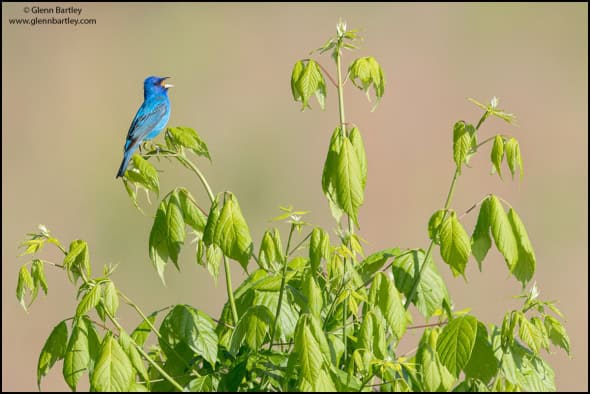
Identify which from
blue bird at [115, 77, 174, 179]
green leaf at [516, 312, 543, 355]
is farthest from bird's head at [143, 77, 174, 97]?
green leaf at [516, 312, 543, 355]

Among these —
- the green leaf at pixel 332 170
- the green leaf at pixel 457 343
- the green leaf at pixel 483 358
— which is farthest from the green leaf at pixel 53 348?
the green leaf at pixel 483 358

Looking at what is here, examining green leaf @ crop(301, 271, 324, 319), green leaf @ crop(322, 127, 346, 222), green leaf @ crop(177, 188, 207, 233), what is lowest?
green leaf @ crop(301, 271, 324, 319)

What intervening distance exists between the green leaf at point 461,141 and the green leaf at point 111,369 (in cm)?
144

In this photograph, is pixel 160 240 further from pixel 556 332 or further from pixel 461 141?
pixel 556 332

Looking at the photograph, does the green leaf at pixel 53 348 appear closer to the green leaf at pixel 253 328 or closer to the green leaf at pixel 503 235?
the green leaf at pixel 253 328

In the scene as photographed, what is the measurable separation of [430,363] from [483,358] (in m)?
0.30

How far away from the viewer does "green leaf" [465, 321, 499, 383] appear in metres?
3.14

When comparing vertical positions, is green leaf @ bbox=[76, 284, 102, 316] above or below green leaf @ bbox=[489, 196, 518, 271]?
below

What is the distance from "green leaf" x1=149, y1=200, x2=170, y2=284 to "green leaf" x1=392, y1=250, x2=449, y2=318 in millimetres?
979

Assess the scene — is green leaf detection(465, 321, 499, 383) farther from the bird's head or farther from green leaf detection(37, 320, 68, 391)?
the bird's head

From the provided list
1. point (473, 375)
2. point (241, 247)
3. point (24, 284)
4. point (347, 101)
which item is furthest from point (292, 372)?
point (347, 101)

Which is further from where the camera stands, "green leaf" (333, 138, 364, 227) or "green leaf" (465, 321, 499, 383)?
"green leaf" (465, 321, 499, 383)

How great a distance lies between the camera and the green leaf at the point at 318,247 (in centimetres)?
277

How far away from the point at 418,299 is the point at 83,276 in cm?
135
